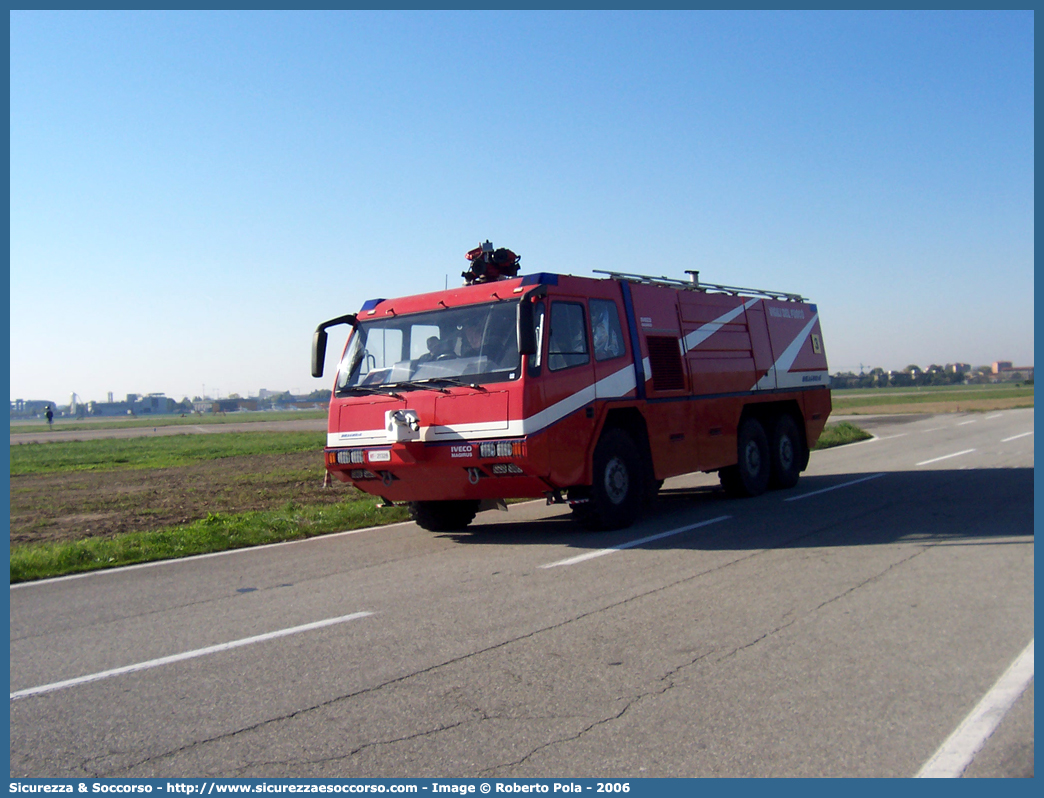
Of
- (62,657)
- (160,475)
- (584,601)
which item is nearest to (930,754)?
(584,601)

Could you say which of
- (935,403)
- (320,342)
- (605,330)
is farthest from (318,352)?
(935,403)

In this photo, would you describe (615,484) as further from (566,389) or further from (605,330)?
(605,330)

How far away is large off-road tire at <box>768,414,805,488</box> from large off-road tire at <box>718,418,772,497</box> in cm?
28

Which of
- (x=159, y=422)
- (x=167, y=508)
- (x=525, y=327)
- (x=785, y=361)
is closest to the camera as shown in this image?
(x=525, y=327)

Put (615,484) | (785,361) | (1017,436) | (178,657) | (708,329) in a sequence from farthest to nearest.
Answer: (1017,436) → (785,361) → (708,329) → (615,484) → (178,657)

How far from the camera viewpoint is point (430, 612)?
6.44 m

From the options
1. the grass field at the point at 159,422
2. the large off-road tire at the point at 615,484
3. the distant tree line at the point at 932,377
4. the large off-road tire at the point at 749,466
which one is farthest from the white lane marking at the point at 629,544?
the distant tree line at the point at 932,377

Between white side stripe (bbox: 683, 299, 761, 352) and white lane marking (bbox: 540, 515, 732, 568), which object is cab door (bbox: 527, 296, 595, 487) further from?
white side stripe (bbox: 683, 299, 761, 352)

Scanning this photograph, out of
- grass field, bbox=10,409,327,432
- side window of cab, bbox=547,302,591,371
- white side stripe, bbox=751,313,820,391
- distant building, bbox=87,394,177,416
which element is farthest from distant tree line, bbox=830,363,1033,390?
distant building, bbox=87,394,177,416

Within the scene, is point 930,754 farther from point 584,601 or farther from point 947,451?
point 947,451

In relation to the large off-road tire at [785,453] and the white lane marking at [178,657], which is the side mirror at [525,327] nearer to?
the white lane marking at [178,657]

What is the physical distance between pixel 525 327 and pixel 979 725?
18.3ft

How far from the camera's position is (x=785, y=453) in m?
14.1

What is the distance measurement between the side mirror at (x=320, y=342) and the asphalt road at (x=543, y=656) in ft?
7.59
